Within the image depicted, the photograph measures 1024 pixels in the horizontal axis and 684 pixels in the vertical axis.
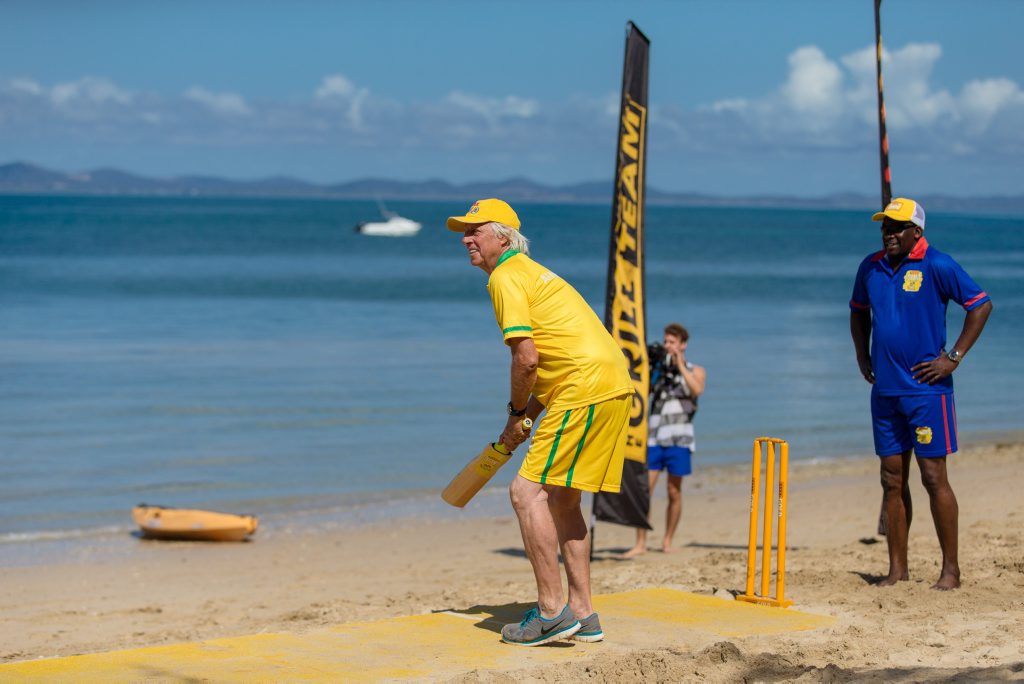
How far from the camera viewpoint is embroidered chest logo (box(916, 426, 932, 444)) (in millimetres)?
7023

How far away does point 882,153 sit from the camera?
8.66 metres

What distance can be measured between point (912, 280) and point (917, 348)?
36cm

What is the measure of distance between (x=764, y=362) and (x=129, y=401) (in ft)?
39.0

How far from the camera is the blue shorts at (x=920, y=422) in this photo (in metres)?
7.02

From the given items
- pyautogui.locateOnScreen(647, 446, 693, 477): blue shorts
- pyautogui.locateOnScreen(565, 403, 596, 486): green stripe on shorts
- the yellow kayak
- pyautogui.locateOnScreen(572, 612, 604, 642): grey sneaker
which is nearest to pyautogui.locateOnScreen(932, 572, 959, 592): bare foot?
pyautogui.locateOnScreen(572, 612, 604, 642): grey sneaker

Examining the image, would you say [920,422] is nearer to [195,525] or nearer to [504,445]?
[504,445]

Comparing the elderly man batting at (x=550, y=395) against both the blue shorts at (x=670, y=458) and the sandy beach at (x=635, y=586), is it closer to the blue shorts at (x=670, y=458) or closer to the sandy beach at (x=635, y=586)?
the sandy beach at (x=635, y=586)

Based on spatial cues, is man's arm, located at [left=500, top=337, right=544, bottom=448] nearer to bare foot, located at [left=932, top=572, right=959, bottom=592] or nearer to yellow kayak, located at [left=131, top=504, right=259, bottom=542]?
bare foot, located at [left=932, top=572, right=959, bottom=592]

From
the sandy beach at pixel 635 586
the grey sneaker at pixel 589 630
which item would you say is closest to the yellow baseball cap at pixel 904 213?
the sandy beach at pixel 635 586

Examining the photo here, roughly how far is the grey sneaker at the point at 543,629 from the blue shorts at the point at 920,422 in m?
2.17

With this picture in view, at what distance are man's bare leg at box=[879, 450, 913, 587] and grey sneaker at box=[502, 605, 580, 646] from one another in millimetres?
2256

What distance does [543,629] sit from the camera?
5.86 metres

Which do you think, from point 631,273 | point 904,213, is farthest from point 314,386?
point 904,213

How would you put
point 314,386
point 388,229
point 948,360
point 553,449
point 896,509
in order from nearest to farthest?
point 553,449
point 948,360
point 896,509
point 314,386
point 388,229
